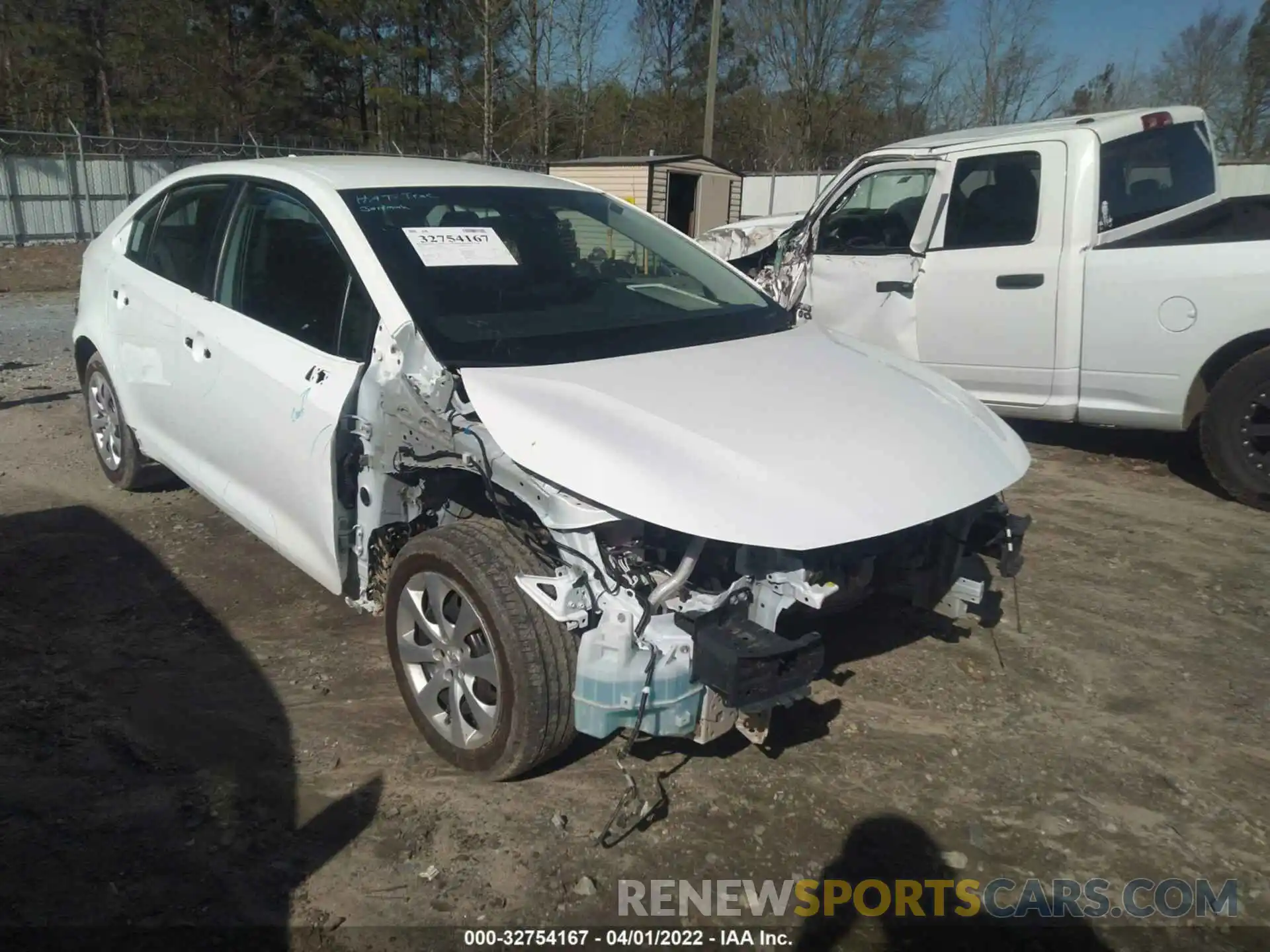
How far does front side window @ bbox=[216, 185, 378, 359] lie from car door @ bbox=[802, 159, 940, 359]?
3.83m

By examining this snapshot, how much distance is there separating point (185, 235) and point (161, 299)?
300 mm

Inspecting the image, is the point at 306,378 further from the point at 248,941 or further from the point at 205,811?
the point at 248,941

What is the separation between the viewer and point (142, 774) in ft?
9.30

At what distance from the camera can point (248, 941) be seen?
2250mm

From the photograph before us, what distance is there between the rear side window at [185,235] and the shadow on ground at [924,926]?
324cm

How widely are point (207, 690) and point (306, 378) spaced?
1.14 m

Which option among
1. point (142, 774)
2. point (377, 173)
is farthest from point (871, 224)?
point (142, 774)

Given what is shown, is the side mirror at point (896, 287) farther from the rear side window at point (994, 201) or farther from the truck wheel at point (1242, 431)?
the truck wheel at point (1242, 431)

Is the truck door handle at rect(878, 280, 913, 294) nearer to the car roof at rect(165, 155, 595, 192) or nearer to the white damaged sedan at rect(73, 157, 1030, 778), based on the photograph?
the white damaged sedan at rect(73, 157, 1030, 778)

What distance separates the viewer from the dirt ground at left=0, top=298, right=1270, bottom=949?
2432 millimetres

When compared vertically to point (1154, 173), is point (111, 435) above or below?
below

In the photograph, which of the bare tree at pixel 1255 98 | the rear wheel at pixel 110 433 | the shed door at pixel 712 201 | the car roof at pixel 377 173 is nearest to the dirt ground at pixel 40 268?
the shed door at pixel 712 201

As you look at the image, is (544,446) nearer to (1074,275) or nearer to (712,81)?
(1074,275)

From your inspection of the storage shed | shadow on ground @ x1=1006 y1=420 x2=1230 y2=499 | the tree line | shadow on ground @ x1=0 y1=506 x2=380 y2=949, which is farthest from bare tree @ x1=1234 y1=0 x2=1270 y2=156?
shadow on ground @ x1=0 y1=506 x2=380 y2=949
